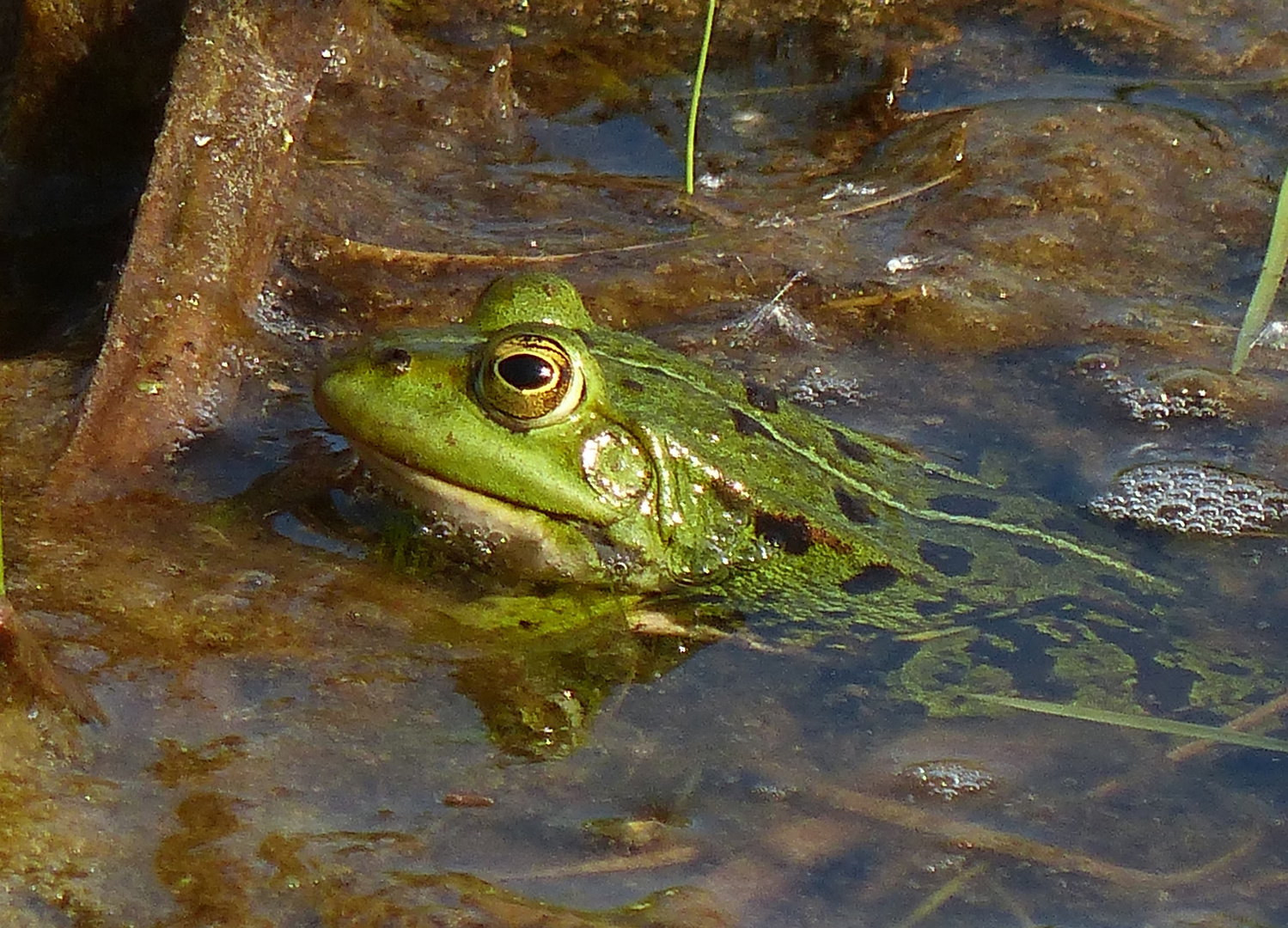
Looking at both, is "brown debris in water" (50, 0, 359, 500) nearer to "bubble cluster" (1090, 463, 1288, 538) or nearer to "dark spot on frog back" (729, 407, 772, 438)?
"dark spot on frog back" (729, 407, 772, 438)

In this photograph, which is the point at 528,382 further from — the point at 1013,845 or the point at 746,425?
the point at 1013,845

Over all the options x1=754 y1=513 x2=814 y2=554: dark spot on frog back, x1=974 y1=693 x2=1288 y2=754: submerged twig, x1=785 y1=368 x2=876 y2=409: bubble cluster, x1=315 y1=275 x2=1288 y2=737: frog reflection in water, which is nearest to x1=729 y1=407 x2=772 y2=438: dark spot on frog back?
x1=315 y1=275 x2=1288 y2=737: frog reflection in water

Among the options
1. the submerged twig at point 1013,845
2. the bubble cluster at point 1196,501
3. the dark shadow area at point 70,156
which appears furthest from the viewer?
the dark shadow area at point 70,156

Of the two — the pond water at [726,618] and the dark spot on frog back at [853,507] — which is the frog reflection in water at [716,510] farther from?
the pond water at [726,618]

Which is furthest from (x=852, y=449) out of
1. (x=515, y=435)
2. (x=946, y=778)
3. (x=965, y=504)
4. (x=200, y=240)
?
(x=200, y=240)

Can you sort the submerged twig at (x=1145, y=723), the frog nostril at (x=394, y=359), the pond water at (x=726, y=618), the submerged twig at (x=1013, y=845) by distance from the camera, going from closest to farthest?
the pond water at (x=726, y=618)
the submerged twig at (x=1013, y=845)
the submerged twig at (x=1145, y=723)
the frog nostril at (x=394, y=359)

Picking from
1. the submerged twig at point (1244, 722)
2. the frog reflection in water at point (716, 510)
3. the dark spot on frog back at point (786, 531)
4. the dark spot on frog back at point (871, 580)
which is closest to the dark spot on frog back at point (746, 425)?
the frog reflection in water at point (716, 510)

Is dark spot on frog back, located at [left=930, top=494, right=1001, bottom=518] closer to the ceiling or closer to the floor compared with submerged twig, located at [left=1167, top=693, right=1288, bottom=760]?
closer to the ceiling

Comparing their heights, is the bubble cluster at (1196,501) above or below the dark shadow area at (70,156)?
below

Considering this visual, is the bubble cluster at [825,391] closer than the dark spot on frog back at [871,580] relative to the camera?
No
